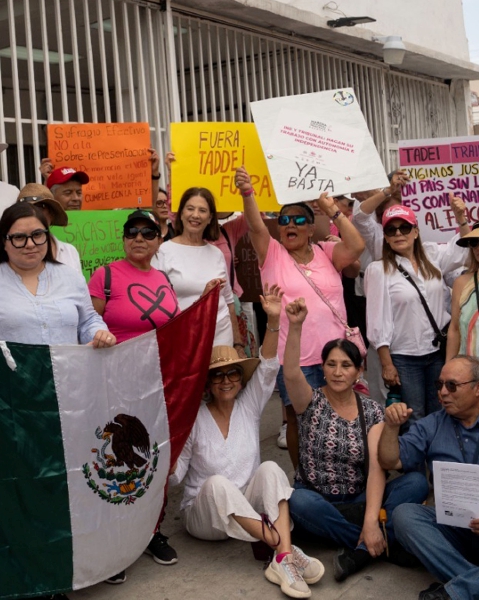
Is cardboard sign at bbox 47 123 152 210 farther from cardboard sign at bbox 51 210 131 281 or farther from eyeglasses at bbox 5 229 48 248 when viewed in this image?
eyeglasses at bbox 5 229 48 248

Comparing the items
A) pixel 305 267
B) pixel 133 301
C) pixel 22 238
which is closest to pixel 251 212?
pixel 305 267

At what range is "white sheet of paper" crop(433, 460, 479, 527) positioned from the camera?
3.79 metres

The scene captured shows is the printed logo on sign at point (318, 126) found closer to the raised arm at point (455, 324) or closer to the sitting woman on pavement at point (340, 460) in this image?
the raised arm at point (455, 324)

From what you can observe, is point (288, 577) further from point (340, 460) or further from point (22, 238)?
point (22, 238)

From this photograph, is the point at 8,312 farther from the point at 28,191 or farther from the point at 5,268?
the point at 28,191

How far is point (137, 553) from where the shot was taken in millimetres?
4160

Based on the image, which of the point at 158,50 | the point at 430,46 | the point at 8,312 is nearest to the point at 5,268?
the point at 8,312

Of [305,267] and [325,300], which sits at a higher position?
[305,267]

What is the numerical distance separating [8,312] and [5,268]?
0.25 metres

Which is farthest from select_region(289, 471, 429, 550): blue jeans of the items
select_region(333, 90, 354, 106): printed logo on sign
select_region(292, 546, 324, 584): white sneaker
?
select_region(333, 90, 354, 106): printed logo on sign

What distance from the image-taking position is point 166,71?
7.98 meters

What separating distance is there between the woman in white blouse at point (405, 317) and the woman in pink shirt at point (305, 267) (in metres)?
0.21

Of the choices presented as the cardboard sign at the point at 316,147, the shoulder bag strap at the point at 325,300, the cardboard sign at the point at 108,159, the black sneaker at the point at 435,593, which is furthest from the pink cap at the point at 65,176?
the black sneaker at the point at 435,593

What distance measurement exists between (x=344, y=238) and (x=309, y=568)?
208 cm
